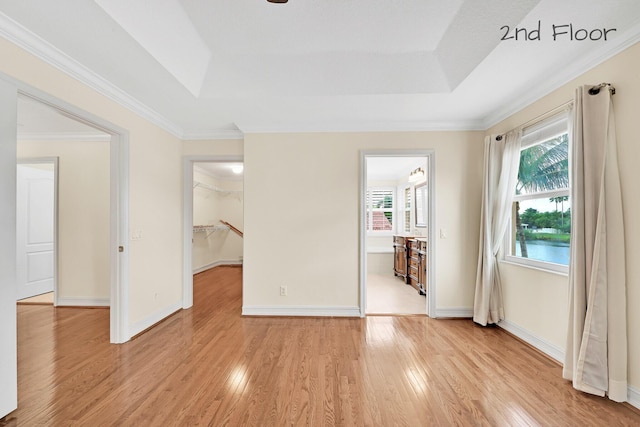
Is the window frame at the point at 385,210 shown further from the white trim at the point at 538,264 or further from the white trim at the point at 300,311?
the white trim at the point at 538,264

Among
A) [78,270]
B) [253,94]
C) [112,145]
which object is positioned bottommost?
[78,270]

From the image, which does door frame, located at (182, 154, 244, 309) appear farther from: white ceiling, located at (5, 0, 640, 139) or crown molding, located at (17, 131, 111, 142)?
crown molding, located at (17, 131, 111, 142)

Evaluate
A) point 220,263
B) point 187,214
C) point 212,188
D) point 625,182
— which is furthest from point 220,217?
point 625,182

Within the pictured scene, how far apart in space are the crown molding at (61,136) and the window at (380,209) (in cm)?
562

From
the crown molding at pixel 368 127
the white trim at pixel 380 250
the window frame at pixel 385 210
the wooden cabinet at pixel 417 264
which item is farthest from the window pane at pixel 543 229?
the window frame at pixel 385 210

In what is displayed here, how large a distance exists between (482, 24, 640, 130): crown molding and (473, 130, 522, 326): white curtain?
0.30 m

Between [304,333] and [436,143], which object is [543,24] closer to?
[436,143]

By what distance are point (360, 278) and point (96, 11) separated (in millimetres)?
3354

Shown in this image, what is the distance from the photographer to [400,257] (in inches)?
231

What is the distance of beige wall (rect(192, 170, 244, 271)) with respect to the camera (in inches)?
275

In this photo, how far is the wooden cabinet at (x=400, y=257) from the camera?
552cm

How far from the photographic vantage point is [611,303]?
6.20 feet

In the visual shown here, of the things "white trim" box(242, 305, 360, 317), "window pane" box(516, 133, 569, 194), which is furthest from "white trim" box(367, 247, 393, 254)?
"window pane" box(516, 133, 569, 194)

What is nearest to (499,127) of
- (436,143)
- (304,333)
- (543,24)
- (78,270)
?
(436,143)
